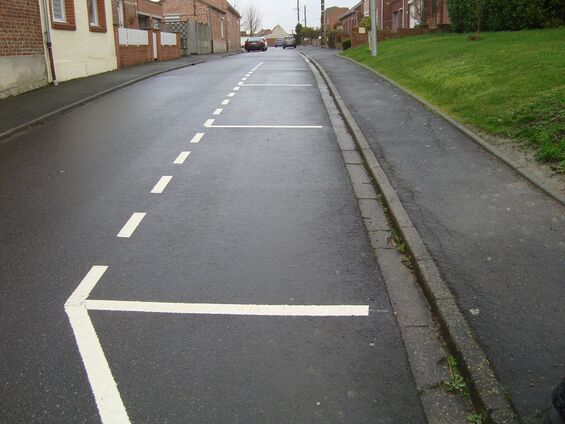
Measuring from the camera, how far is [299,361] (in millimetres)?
3576

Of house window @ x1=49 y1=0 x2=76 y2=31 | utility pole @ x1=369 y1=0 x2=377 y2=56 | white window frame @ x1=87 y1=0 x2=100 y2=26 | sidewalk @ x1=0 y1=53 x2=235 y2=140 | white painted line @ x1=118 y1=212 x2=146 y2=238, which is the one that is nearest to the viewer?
white painted line @ x1=118 y1=212 x2=146 y2=238

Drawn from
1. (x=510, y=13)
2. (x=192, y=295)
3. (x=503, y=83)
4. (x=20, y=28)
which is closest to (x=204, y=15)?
(x=510, y=13)

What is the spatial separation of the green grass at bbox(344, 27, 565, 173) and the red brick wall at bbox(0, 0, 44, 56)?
34.1 ft

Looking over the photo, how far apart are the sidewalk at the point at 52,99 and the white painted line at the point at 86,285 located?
6922 millimetres

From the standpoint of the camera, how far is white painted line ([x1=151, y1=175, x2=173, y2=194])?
730cm

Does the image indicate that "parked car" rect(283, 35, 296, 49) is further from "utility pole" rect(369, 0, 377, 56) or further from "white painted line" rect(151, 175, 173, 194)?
"white painted line" rect(151, 175, 173, 194)

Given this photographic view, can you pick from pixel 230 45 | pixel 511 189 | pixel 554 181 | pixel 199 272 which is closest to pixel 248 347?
pixel 199 272

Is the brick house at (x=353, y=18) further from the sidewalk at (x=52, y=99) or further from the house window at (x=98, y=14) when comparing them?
the sidewalk at (x=52, y=99)

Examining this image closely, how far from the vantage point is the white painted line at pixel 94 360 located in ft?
10.2

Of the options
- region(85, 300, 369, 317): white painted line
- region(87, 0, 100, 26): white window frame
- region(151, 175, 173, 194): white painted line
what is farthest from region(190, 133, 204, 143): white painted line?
region(87, 0, 100, 26): white window frame

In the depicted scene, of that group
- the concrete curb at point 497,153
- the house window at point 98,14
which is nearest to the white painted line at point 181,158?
the concrete curb at point 497,153

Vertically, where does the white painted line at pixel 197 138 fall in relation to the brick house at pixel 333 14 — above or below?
below

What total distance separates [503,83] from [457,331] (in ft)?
32.4

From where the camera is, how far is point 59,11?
20203 millimetres
